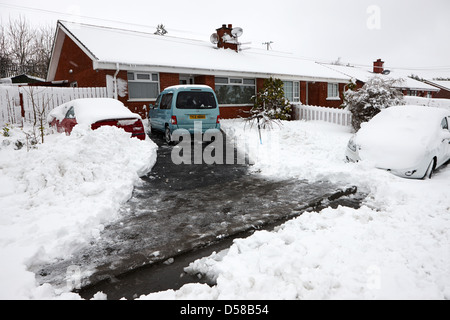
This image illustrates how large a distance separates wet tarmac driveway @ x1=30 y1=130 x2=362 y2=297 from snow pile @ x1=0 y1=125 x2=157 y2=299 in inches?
8.3

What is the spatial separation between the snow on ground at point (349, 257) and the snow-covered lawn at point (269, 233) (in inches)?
0.4

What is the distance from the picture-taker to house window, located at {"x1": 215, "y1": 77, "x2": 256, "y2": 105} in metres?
17.1

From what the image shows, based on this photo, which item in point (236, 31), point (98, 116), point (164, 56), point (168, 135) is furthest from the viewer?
point (236, 31)

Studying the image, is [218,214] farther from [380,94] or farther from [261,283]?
[380,94]

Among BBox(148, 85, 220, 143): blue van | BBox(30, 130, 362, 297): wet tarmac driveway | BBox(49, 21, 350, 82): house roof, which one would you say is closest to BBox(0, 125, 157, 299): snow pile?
BBox(30, 130, 362, 297): wet tarmac driveway

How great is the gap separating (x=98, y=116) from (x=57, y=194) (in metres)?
3.54

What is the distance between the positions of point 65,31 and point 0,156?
12308 millimetres

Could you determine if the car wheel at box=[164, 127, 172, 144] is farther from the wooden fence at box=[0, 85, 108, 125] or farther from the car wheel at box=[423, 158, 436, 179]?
the car wheel at box=[423, 158, 436, 179]

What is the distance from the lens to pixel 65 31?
606 inches

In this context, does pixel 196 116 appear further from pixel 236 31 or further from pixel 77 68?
pixel 236 31

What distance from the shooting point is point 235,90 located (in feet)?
58.3

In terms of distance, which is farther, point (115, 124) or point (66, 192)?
point (115, 124)

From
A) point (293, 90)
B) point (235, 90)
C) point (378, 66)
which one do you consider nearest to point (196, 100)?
point (235, 90)

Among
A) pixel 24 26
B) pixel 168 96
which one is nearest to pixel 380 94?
pixel 168 96
